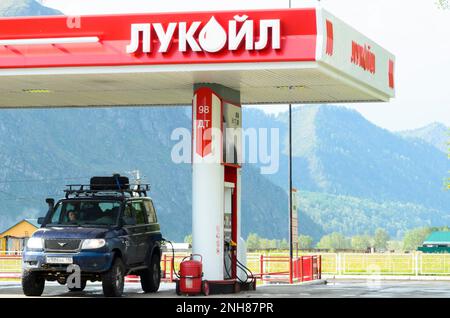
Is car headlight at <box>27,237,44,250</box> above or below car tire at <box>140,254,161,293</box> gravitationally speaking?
above

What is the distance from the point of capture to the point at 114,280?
24875 mm

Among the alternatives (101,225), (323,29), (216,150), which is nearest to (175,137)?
(216,150)

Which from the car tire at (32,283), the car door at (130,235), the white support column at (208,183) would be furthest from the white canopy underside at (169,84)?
the car tire at (32,283)

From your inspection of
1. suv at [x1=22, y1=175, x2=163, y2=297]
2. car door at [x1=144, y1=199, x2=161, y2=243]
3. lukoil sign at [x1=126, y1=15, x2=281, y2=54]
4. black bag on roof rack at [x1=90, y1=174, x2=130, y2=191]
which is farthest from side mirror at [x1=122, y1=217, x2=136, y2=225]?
lukoil sign at [x1=126, y1=15, x2=281, y2=54]

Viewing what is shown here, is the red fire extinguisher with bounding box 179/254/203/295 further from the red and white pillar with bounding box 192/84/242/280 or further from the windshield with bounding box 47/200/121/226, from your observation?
the windshield with bounding box 47/200/121/226

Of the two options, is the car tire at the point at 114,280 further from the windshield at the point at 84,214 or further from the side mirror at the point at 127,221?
the windshield at the point at 84,214

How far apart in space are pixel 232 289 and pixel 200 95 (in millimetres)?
4903

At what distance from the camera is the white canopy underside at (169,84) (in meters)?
25.5

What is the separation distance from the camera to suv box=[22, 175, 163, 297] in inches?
968

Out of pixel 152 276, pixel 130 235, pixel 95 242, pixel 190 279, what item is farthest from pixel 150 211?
pixel 95 242

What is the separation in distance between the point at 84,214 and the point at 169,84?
13.7 feet

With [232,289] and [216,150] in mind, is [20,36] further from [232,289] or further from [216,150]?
[232,289]

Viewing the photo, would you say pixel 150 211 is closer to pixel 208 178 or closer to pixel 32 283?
pixel 208 178

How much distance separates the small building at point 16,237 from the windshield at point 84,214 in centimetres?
10602
